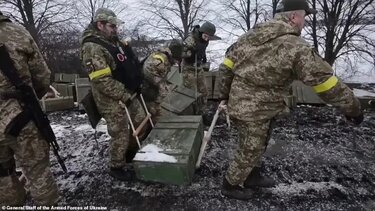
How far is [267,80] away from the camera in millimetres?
3094

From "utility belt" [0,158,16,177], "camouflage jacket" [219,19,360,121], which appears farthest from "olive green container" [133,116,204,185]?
"utility belt" [0,158,16,177]

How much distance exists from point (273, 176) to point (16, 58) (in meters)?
3.16

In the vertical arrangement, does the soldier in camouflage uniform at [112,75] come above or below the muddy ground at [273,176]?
above

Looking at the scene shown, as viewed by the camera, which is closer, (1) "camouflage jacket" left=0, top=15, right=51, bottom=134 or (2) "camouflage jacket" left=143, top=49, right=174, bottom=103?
(1) "camouflage jacket" left=0, top=15, right=51, bottom=134

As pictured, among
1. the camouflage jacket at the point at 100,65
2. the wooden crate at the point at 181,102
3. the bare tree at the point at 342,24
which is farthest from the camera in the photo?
the bare tree at the point at 342,24

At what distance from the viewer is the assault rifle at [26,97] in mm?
2688

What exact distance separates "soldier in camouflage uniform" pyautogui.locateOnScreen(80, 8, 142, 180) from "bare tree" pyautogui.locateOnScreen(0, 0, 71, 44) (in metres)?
15.9

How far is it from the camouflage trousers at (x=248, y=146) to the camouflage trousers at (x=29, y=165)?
186cm

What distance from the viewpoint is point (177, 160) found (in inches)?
127

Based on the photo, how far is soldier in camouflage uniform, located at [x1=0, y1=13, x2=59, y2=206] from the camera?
2764 mm

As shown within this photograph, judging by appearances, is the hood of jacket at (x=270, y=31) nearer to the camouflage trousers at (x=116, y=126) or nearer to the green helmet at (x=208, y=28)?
the camouflage trousers at (x=116, y=126)

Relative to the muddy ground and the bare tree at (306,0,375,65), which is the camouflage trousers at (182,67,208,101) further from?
the bare tree at (306,0,375,65)

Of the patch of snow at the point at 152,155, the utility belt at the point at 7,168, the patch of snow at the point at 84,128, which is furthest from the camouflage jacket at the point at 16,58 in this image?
the patch of snow at the point at 84,128

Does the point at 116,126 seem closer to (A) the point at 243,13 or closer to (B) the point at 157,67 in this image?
(B) the point at 157,67
